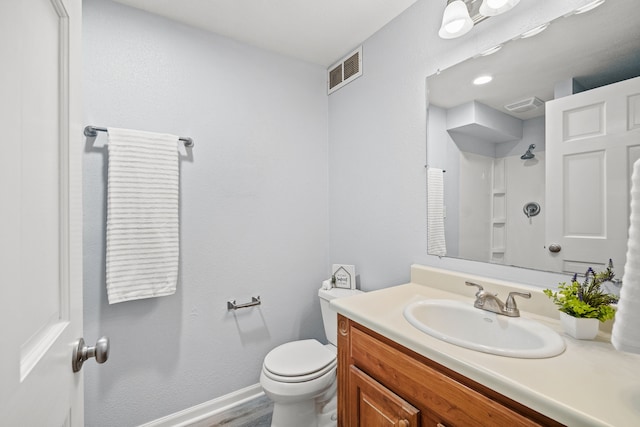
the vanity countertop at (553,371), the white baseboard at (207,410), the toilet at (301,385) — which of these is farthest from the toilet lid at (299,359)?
the vanity countertop at (553,371)

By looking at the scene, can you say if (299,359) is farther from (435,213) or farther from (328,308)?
(435,213)

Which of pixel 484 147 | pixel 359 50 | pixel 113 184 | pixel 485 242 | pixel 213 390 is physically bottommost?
pixel 213 390

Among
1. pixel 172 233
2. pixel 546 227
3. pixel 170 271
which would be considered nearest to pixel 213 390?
pixel 170 271

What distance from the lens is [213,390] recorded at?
173 centimetres

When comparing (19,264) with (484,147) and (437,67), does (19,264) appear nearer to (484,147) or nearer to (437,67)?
(484,147)

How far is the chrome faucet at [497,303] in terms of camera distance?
3.33 feet

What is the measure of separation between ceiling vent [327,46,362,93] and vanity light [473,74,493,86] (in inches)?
31.8

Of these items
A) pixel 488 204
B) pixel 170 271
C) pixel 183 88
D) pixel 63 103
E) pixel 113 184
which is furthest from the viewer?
pixel 183 88

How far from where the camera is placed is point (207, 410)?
170 cm

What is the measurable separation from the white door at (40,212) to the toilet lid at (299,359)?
3.02 feet

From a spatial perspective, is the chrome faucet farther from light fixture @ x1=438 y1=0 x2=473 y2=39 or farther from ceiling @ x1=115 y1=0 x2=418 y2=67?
ceiling @ x1=115 y1=0 x2=418 y2=67

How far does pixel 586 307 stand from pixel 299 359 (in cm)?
126

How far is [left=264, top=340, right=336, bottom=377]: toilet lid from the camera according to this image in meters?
1.45

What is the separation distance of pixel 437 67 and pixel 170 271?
174 centimetres
